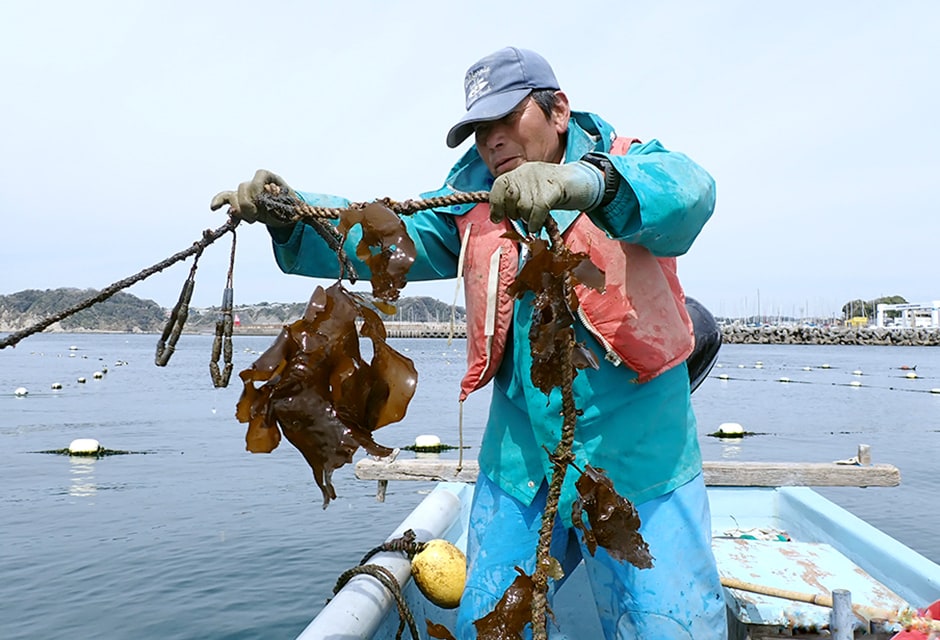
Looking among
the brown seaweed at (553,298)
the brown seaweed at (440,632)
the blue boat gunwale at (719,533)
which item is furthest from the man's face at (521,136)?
the blue boat gunwale at (719,533)

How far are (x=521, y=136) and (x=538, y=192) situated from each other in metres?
0.82

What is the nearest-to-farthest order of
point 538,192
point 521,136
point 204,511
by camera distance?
1. point 538,192
2. point 521,136
3. point 204,511

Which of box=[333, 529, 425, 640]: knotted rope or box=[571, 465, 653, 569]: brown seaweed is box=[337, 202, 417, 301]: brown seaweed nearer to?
box=[571, 465, 653, 569]: brown seaweed

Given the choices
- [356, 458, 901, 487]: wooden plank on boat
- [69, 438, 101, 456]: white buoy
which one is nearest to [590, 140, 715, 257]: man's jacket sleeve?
[356, 458, 901, 487]: wooden plank on boat

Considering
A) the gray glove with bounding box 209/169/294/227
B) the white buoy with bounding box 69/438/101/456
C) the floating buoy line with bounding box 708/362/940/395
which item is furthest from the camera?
the floating buoy line with bounding box 708/362/940/395

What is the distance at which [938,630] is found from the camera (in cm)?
257

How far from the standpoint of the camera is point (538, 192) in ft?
6.40

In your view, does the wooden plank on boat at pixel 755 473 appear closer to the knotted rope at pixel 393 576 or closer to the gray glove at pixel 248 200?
the knotted rope at pixel 393 576

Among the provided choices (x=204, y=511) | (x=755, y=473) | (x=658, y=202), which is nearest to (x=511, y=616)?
(x=658, y=202)

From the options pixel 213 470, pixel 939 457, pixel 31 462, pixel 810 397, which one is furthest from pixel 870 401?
pixel 31 462

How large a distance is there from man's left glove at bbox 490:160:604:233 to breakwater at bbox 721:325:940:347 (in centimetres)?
9581

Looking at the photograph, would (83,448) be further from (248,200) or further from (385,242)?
(385,242)

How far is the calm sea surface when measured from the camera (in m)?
8.23

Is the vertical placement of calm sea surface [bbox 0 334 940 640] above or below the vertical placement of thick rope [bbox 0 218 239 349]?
below
